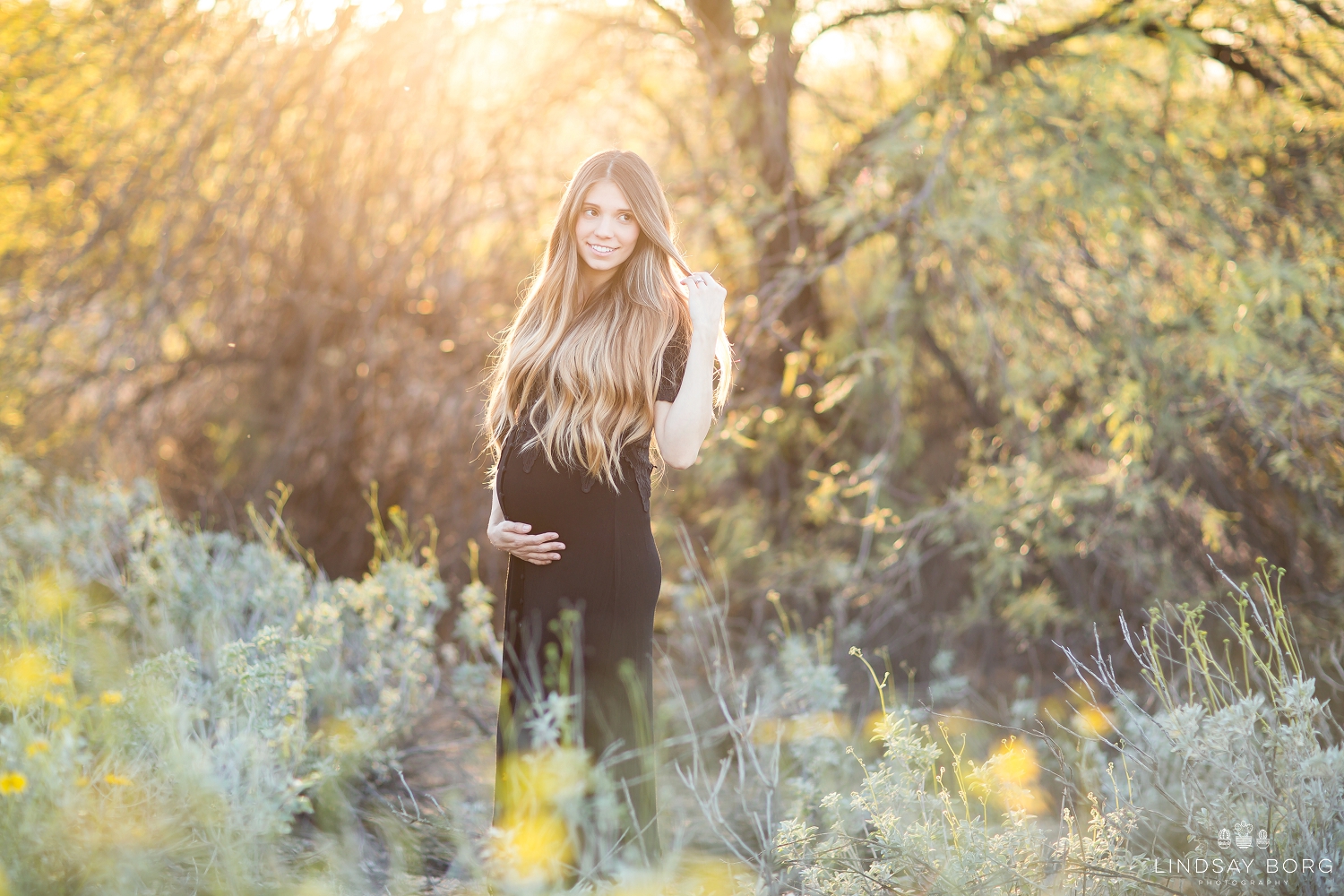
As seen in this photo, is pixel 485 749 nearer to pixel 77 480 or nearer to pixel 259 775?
pixel 259 775

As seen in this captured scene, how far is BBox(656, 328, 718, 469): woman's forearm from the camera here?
218 centimetres

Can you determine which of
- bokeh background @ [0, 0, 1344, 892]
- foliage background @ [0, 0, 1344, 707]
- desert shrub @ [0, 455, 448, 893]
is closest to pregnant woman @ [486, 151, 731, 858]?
desert shrub @ [0, 455, 448, 893]

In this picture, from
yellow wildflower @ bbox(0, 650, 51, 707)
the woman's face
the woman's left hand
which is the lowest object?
yellow wildflower @ bbox(0, 650, 51, 707)

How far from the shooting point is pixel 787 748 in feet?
12.5

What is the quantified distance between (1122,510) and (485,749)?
2.79 metres

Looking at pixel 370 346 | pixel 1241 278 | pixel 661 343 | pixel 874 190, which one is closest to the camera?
pixel 661 343

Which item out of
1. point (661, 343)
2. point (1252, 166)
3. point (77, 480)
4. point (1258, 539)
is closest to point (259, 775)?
point (661, 343)

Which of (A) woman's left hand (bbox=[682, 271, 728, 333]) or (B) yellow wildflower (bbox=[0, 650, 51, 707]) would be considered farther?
(A) woman's left hand (bbox=[682, 271, 728, 333])

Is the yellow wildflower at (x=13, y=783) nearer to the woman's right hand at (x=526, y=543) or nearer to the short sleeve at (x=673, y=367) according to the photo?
the woman's right hand at (x=526, y=543)

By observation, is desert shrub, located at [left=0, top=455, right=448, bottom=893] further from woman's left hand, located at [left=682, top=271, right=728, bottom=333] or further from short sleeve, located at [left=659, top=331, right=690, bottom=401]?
woman's left hand, located at [left=682, top=271, right=728, bottom=333]

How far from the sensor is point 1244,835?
6.77 ft

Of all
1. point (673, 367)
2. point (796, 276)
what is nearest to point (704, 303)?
point (673, 367)

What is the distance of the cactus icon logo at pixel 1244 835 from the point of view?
6.69ft

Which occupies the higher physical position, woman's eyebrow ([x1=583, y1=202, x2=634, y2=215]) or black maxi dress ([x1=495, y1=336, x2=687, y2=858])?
woman's eyebrow ([x1=583, y1=202, x2=634, y2=215])
